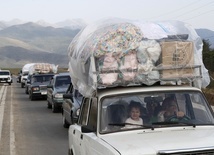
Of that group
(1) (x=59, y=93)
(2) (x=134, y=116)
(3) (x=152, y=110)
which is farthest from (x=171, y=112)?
(1) (x=59, y=93)

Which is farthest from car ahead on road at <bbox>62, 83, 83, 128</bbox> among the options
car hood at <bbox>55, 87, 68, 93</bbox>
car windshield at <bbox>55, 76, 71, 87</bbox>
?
car windshield at <bbox>55, 76, 71, 87</bbox>

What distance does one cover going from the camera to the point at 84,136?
21.0 ft

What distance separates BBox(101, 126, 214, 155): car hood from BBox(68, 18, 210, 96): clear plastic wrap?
2.73 ft

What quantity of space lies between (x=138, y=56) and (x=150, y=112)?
0.76 meters

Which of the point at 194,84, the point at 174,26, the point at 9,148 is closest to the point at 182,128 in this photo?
the point at 194,84

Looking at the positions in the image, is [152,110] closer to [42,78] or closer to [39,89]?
[39,89]

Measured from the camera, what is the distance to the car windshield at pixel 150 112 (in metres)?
5.96

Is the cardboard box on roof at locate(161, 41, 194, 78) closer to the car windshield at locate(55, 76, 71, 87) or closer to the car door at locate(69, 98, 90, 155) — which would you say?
the car door at locate(69, 98, 90, 155)

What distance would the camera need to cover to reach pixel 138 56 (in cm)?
644

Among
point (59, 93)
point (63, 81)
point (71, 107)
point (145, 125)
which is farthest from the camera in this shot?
point (63, 81)

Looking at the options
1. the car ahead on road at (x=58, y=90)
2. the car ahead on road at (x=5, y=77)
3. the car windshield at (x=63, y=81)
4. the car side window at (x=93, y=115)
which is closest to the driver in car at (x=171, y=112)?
the car side window at (x=93, y=115)

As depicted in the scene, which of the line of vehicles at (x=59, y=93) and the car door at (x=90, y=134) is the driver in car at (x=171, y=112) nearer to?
the car door at (x=90, y=134)

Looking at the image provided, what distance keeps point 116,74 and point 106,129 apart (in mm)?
752

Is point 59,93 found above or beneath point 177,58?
beneath
